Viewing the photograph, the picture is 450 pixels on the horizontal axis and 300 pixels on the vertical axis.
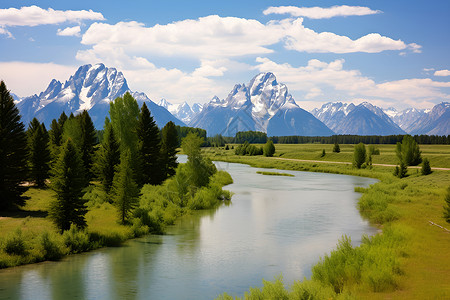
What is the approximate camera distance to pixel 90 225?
34.9m

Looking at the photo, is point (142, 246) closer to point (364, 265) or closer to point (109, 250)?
point (109, 250)

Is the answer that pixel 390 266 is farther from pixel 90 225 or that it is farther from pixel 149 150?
pixel 149 150

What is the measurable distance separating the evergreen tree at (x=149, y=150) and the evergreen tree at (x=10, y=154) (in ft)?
66.4

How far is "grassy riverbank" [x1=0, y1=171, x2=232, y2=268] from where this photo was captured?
27.0 meters

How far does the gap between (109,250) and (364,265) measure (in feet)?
63.3

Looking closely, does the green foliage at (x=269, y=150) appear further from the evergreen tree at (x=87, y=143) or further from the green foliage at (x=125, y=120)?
the evergreen tree at (x=87, y=143)

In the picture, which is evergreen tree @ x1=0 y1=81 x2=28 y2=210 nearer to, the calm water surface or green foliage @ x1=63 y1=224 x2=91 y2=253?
green foliage @ x1=63 y1=224 x2=91 y2=253

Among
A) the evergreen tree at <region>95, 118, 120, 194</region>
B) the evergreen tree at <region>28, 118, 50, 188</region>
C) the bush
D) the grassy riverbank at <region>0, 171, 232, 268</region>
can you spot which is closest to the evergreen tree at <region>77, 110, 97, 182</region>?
the evergreen tree at <region>28, 118, 50, 188</region>

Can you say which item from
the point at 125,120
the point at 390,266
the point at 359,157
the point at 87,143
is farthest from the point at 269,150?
the point at 390,266

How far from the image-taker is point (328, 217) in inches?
1715

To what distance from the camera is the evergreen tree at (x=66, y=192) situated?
3128 centimetres

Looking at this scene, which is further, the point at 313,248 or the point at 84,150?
the point at 84,150

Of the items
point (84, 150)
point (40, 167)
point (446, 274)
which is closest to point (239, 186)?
point (84, 150)

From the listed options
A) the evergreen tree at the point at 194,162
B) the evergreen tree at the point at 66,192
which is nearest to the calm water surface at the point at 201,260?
the evergreen tree at the point at 66,192
